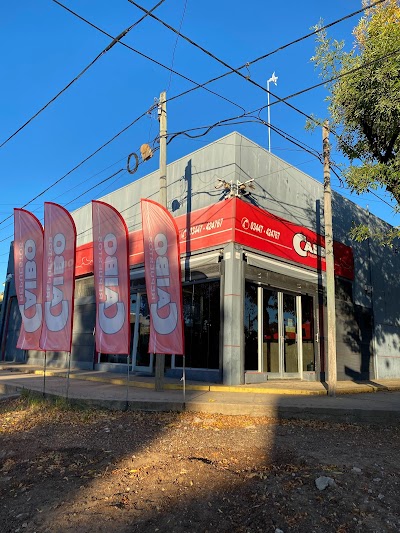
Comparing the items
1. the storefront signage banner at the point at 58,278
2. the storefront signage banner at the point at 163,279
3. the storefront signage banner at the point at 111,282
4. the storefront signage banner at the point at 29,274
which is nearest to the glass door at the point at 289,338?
the storefront signage banner at the point at 163,279

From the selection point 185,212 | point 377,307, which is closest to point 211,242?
point 185,212

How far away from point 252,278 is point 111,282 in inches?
173

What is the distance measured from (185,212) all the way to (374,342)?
957 centimetres

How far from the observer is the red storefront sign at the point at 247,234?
1100cm

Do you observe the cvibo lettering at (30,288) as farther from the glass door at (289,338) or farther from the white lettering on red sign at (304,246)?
the white lettering on red sign at (304,246)

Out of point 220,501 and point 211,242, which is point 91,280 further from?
point 220,501

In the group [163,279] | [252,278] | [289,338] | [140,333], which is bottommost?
[289,338]

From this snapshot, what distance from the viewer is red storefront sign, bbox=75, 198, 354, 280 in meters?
11.0

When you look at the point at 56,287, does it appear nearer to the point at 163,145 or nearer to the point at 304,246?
the point at 163,145

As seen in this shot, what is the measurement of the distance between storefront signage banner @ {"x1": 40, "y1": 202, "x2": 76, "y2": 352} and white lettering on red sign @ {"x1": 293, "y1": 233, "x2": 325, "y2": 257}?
7.19 metres

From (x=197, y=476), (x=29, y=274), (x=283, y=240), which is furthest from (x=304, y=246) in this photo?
(x=197, y=476)

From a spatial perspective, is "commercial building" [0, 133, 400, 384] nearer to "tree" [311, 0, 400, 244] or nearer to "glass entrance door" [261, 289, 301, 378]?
"glass entrance door" [261, 289, 301, 378]

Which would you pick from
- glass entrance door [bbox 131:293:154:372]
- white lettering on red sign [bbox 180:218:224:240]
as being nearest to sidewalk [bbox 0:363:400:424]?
glass entrance door [bbox 131:293:154:372]

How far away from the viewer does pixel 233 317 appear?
34.2 ft
